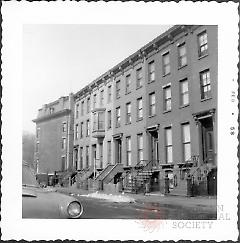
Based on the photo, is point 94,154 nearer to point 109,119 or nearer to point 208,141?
point 109,119

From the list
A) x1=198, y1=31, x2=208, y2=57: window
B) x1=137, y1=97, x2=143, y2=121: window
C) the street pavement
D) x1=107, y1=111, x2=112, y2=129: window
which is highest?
x1=198, y1=31, x2=208, y2=57: window

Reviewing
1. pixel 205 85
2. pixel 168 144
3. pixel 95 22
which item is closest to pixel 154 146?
pixel 168 144

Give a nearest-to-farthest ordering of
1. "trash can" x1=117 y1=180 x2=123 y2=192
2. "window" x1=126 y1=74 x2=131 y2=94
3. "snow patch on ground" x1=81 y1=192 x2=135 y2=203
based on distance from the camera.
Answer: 1. "snow patch on ground" x1=81 y1=192 x2=135 y2=203
2. "trash can" x1=117 y1=180 x2=123 y2=192
3. "window" x1=126 y1=74 x2=131 y2=94

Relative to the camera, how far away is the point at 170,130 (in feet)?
35.5

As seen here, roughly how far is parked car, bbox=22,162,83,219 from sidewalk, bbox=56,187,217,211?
518mm

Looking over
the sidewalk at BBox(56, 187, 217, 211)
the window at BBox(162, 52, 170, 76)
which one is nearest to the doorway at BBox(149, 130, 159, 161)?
the sidewalk at BBox(56, 187, 217, 211)

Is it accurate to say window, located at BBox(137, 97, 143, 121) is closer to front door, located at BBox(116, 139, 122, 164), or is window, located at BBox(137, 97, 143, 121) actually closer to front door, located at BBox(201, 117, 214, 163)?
front door, located at BBox(116, 139, 122, 164)

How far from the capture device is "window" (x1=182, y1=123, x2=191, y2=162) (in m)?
10.1

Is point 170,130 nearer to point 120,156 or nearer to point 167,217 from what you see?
point 120,156

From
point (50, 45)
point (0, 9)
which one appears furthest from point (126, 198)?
point (0, 9)

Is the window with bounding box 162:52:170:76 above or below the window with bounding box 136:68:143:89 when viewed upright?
above

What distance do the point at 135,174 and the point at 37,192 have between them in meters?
2.54

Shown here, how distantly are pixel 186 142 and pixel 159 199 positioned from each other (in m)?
1.56

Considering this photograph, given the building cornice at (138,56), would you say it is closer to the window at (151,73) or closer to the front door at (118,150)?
the window at (151,73)
